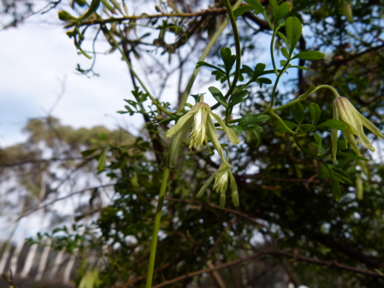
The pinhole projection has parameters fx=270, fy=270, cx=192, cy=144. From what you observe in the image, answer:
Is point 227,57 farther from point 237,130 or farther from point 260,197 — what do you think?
point 260,197

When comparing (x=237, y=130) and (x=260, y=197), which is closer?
(x=237, y=130)

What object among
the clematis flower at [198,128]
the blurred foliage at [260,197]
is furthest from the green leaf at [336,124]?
the blurred foliage at [260,197]

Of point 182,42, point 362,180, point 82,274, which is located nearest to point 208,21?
point 182,42

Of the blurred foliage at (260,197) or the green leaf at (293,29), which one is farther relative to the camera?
the blurred foliage at (260,197)

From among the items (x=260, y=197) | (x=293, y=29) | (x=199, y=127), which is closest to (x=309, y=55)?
(x=293, y=29)

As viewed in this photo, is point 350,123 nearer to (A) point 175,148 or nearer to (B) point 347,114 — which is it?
(B) point 347,114

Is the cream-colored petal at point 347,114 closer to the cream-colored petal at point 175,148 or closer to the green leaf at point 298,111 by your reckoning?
the green leaf at point 298,111

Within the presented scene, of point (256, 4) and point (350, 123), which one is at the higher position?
point (256, 4)

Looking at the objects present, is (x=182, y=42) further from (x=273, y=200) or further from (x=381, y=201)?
(x=381, y=201)
